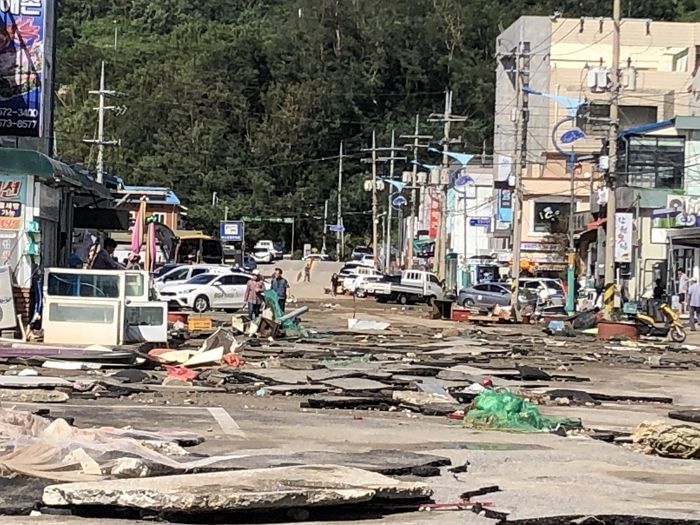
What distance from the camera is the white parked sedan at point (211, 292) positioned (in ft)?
159

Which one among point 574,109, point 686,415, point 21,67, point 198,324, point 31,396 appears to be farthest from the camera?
point 574,109

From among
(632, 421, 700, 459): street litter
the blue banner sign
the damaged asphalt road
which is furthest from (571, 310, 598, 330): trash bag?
the blue banner sign

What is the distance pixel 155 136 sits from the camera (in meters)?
116

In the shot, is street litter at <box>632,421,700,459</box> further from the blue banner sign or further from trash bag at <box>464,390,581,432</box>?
the blue banner sign

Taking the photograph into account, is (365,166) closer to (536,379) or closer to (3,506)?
(536,379)

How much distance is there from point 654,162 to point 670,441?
48.5 m

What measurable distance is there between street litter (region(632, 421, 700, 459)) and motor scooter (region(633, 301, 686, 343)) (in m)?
22.8

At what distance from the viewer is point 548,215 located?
256ft

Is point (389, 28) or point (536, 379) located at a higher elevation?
point (389, 28)

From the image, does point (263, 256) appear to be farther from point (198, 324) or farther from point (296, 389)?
point (296, 389)

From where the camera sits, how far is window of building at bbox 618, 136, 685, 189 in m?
59.0

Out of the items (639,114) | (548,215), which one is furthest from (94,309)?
(639,114)

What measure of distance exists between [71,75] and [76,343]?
366 feet

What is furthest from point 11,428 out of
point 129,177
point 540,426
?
point 129,177
